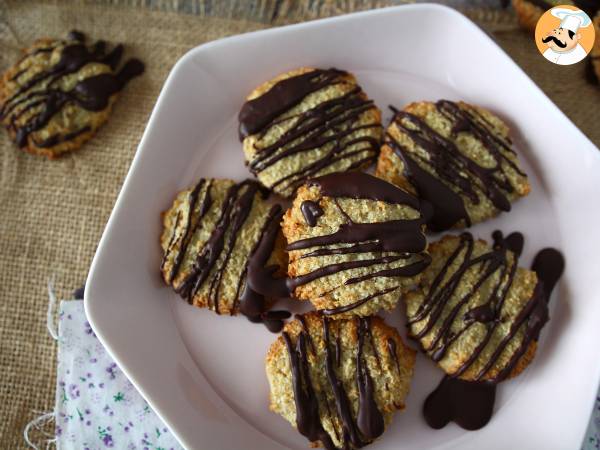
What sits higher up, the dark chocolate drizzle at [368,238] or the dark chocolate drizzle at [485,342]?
the dark chocolate drizzle at [368,238]

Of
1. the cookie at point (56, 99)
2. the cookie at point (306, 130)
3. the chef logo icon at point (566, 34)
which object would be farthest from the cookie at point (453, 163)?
the cookie at point (56, 99)

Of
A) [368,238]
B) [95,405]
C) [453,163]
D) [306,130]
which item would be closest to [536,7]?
[453,163]

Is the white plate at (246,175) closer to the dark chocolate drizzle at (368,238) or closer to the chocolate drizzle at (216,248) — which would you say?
the chocolate drizzle at (216,248)

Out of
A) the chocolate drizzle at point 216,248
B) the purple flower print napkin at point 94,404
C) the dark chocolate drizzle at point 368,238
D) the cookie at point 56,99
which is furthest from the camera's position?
the cookie at point 56,99

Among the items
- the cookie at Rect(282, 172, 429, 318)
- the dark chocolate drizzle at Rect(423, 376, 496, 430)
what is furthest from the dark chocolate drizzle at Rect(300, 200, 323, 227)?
the dark chocolate drizzle at Rect(423, 376, 496, 430)

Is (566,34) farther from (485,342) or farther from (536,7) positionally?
(485,342)

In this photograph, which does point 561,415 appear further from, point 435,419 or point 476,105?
point 476,105

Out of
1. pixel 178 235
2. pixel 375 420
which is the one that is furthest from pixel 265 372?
pixel 178 235
